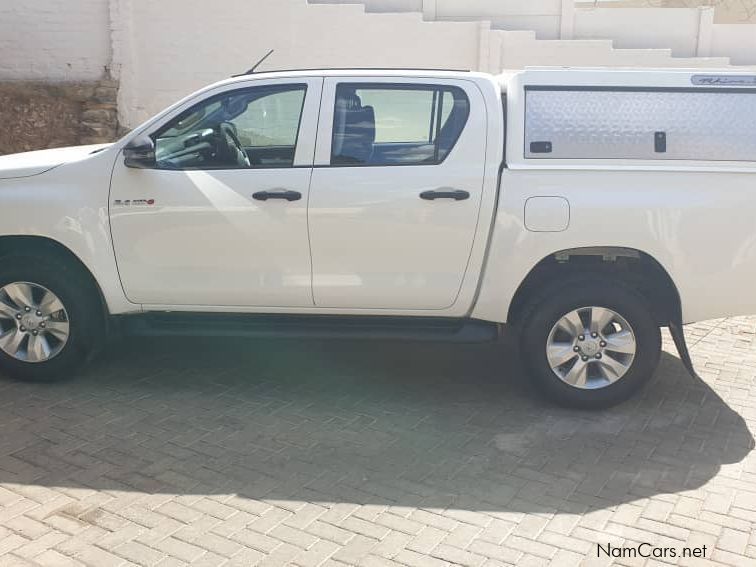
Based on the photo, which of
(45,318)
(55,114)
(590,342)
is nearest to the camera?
(590,342)

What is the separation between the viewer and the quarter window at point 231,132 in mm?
4766

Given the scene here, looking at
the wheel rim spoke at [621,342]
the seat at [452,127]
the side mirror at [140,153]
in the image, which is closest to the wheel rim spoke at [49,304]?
the side mirror at [140,153]

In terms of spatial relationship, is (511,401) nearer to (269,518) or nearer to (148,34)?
(269,518)

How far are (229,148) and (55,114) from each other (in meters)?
7.57

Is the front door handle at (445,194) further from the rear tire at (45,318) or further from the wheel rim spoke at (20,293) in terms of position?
the wheel rim spoke at (20,293)

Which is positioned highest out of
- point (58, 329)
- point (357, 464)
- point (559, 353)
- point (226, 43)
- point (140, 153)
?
point (226, 43)

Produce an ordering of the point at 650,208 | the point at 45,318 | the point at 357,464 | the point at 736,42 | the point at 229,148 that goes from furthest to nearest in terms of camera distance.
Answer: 1. the point at 736,42
2. the point at 45,318
3. the point at 229,148
4. the point at 650,208
5. the point at 357,464

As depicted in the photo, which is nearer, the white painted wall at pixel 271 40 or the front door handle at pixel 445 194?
the front door handle at pixel 445 194

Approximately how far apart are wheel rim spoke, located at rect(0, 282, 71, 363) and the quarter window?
115cm

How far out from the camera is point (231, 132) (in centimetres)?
486

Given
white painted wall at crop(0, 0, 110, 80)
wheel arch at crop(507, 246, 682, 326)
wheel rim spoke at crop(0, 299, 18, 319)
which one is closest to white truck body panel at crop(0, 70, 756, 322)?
wheel arch at crop(507, 246, 682, 326)

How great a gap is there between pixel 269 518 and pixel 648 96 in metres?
3.14

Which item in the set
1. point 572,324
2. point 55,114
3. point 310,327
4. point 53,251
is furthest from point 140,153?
point 55,114

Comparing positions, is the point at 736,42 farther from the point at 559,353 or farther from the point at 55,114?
the point at 55,114
